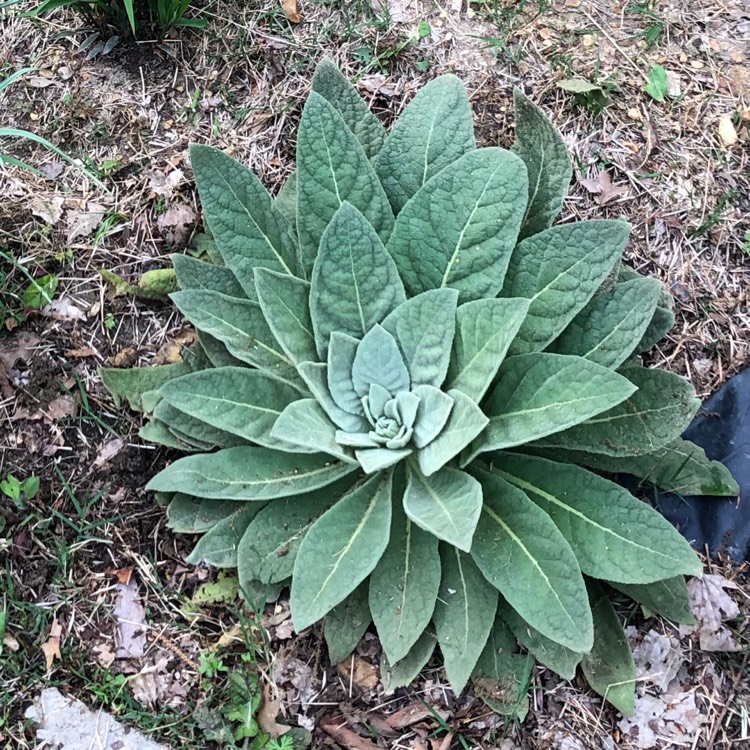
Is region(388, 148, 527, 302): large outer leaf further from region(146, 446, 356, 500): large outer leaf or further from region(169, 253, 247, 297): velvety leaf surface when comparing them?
region(146, 446, 356, 500): large outer leaf

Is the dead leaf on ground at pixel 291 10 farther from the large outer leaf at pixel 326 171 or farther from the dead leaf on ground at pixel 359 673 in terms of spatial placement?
the dead leaf on ground at pixel 359 673

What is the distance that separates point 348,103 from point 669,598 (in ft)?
5.12

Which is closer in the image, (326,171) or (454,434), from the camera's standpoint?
(454,434)

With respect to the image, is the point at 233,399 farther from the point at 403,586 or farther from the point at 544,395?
the point at 544,395

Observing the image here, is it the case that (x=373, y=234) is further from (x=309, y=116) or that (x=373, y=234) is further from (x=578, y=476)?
(x=578, y=476)

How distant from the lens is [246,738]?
5.99 ft

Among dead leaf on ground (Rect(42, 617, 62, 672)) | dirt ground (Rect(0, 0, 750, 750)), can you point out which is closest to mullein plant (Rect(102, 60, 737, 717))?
dirt ground (Rect(0, 0, 750, 750))

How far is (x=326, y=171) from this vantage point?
179cm

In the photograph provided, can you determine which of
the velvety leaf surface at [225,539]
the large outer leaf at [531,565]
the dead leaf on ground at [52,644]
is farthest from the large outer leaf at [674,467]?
the dead leaf on ground at [52,644]

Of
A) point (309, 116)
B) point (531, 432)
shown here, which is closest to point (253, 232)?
point (309, 116)

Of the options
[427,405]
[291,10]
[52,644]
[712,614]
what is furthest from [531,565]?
[291,10]

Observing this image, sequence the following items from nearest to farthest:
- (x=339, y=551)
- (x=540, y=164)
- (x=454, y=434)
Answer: (x=454, y=434) < (x=339, y=551) < (x=540, y=164)

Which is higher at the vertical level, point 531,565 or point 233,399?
point 233,399


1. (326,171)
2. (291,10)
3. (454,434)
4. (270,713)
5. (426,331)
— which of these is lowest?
(270,713)
